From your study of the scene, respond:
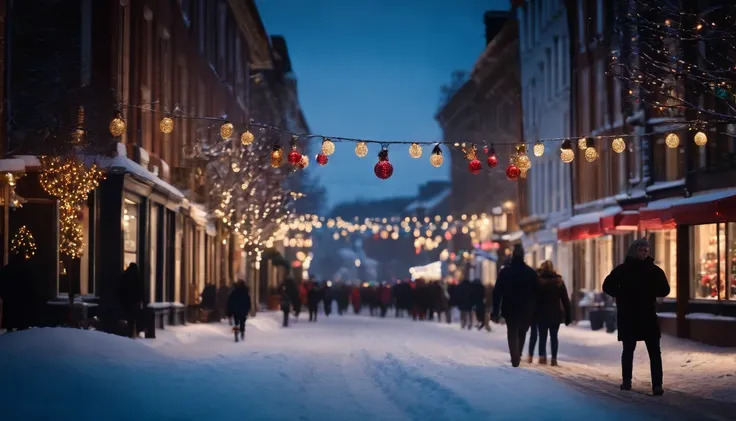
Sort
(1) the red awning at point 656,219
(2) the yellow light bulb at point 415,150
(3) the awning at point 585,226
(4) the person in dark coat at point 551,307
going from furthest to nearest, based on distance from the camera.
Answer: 1. (3) the awning at point 585,226
2. (1) the red awning at point 656,219
3. (2) the yellow light bulb at point 415,150
4. (4) the person in dark coat at point 551,307

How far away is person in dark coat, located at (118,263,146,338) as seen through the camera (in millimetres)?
25406

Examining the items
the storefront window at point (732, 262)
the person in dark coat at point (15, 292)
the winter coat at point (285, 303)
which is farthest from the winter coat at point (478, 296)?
the person in dark coat at point (15, 292)

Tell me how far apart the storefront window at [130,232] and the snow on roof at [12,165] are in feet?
13.5

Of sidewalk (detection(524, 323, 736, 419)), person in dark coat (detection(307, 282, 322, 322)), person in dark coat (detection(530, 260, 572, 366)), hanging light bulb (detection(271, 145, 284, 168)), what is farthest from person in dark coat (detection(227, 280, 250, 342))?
person in dark coat (detection(307, 282, 322, 322))

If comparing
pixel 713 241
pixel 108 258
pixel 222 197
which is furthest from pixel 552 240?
pixel 108 258

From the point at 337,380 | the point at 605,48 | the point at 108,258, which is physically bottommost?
the point at 337,380

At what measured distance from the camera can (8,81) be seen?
1019 inches

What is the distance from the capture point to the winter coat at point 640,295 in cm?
1489

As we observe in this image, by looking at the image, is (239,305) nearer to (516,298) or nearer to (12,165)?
(12,165)

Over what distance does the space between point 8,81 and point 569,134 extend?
2393 centimetres

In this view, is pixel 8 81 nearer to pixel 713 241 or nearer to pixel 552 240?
pixel 713 241

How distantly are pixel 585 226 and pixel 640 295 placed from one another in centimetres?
2273

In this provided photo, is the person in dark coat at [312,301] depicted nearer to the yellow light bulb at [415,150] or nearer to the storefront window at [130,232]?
the storefront window at [130,232]

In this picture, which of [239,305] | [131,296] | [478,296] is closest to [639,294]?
[131,296]
